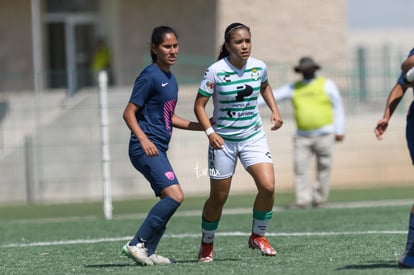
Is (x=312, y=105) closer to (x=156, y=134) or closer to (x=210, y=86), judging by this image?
(x=210, y=86)

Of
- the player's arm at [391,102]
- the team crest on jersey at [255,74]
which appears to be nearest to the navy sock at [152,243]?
the team crest on jersey at [255,74]

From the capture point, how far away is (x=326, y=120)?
1739 cm

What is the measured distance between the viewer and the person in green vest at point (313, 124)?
17.3 m

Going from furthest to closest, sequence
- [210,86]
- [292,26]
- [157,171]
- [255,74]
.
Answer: [292,26], [255,74], [210,86], [157,171]

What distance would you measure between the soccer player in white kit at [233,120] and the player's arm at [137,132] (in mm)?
537

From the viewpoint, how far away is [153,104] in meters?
9.92

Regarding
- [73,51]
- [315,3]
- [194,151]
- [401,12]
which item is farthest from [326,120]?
[401,12]

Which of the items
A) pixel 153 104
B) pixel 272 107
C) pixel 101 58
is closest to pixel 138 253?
pixel 153 104

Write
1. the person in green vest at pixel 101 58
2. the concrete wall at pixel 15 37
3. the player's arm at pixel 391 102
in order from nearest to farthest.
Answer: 1. the player's arm at pixel 391 102
2. the person in green vest at pixel 101 58
3. the concrete wall at pixel 15 37

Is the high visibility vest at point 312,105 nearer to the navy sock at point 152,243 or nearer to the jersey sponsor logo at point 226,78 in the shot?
the jersey sponsor logo at point 226,78

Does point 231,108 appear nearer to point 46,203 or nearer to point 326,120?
point 326,120

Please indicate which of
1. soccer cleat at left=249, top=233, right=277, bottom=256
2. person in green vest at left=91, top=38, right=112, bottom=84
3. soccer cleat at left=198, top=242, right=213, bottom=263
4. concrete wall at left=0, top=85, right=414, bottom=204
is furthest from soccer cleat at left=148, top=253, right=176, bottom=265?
person in green vest at left=91, top=38, right=112, bottom=84

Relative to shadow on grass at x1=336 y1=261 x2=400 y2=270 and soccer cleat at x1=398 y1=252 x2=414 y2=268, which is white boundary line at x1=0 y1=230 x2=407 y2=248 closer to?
shadow on grass at x1=336 y1=261 x2=400 y2=270

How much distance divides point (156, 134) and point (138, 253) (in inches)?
40.0
